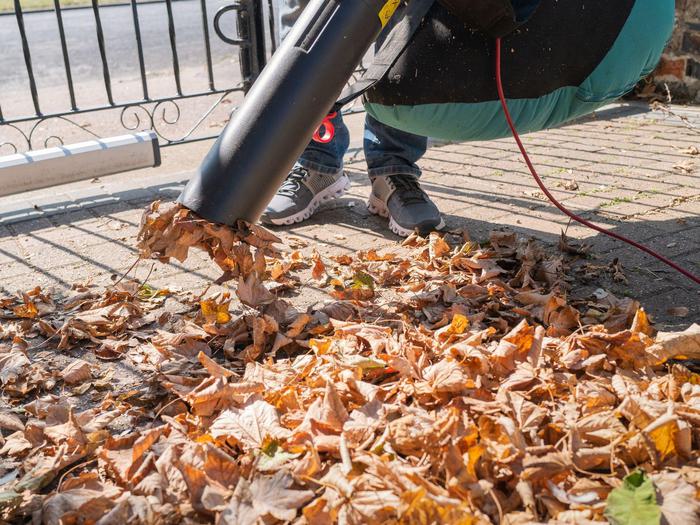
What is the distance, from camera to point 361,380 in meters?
1.94

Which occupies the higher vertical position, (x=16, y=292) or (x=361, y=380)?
(x=361, y=380)

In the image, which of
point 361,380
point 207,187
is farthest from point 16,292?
point 361,380

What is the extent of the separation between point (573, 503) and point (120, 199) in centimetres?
297

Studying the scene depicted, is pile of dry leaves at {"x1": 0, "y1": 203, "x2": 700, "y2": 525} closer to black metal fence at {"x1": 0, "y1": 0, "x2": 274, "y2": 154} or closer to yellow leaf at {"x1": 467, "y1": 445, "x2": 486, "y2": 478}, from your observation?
yellow leaf at {"x1": 467, "y1": 445, "x2": 486, "y2": 478}

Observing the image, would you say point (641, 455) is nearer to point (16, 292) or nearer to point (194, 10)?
point (16, 292)

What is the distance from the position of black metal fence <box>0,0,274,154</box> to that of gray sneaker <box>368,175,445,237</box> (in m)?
1.43

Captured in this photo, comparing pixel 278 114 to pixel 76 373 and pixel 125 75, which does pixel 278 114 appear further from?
pixel 125 75

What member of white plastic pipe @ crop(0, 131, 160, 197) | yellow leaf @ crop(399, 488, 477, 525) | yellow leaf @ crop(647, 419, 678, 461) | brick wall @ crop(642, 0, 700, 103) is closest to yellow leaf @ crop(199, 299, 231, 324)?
yellow leaf @ crop(399, 488, 477, 525)

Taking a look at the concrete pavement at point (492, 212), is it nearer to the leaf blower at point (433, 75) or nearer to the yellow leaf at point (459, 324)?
the leaf blower at point (433, 75)

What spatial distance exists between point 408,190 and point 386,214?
0.74 ft

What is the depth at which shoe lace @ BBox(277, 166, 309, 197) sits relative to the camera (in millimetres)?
3471

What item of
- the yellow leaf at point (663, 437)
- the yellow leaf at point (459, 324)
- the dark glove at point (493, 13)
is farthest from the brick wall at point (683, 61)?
the yellow leaf at point (663, 437)

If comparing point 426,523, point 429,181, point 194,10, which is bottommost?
point 194,10

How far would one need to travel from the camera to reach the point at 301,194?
3484 millimetres
